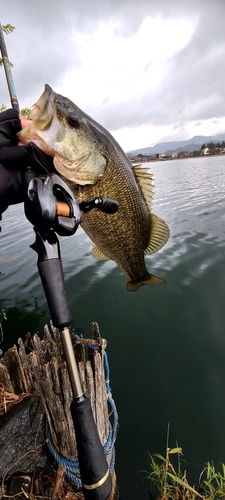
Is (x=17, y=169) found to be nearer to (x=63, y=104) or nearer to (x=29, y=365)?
(x=63, y=104)

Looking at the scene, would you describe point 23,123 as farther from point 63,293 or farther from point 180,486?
point 180,486

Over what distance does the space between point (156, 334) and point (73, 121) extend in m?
3.43

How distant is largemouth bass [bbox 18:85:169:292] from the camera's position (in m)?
2.06

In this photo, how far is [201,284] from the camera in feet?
18.3

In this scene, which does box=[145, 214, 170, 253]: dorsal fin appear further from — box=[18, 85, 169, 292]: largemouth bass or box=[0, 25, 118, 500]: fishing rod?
box=[0, 25, 118, 500]: fishing rod

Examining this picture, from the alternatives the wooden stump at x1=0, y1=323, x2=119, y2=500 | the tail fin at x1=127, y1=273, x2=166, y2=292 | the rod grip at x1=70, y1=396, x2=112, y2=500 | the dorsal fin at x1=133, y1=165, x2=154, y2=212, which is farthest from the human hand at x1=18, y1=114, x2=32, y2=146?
the tail fin at x1=127, y1=273, x2=166, y2=292

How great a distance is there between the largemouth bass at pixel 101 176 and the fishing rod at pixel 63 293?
75 cm

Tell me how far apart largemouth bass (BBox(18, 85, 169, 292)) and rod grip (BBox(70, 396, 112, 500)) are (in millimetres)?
1605

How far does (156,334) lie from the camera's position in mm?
4234

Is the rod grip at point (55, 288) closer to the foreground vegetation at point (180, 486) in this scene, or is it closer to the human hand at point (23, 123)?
the human hand at point (23, 123)

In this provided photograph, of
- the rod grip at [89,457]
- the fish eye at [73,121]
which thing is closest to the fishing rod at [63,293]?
the rod grip at [89,457]

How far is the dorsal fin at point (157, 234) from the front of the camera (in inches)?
118

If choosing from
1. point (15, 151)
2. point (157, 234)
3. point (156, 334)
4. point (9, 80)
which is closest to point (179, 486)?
point (156, 334)

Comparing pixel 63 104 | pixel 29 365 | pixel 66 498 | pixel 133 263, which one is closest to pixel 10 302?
pixel 29 365
